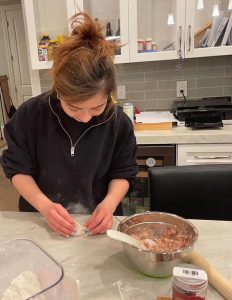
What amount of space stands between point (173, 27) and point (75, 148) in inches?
60.1

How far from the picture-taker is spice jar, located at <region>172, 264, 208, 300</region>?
1.82ft

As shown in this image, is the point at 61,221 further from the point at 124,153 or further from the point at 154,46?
the point at 154,46

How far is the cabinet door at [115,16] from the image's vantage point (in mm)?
2086

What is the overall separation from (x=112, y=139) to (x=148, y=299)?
59 cm

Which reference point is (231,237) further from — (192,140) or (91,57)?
(192,140)

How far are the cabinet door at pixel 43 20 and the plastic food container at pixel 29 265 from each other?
66.5 inches

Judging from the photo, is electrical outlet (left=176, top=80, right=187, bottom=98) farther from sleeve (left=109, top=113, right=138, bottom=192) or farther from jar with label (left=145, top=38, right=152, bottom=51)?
sleeve (left=109, top=113, right=138, bottom=192)

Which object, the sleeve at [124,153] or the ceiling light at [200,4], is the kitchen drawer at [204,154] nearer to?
the sleeve at [124,153]

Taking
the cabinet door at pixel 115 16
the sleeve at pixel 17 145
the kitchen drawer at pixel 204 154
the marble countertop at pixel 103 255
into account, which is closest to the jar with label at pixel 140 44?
the cabinet door at pixel 115 16

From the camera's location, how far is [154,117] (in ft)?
7.31

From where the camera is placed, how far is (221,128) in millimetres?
2012

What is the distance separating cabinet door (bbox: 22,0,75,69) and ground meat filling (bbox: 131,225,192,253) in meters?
1.66

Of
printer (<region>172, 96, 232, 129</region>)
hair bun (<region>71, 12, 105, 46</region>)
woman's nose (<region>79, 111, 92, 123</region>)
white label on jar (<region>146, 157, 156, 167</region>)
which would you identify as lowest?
white label on jar (<region>146, 157, 156, 167</region>)

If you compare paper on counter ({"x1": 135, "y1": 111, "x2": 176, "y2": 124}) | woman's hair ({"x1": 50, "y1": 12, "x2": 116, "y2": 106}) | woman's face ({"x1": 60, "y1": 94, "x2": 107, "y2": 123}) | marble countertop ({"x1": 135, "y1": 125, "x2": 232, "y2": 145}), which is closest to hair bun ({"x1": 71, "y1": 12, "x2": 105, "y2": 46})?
woman's hair ({"x1": 50, "y1": 12, "x2": 116, "y2": 106})
